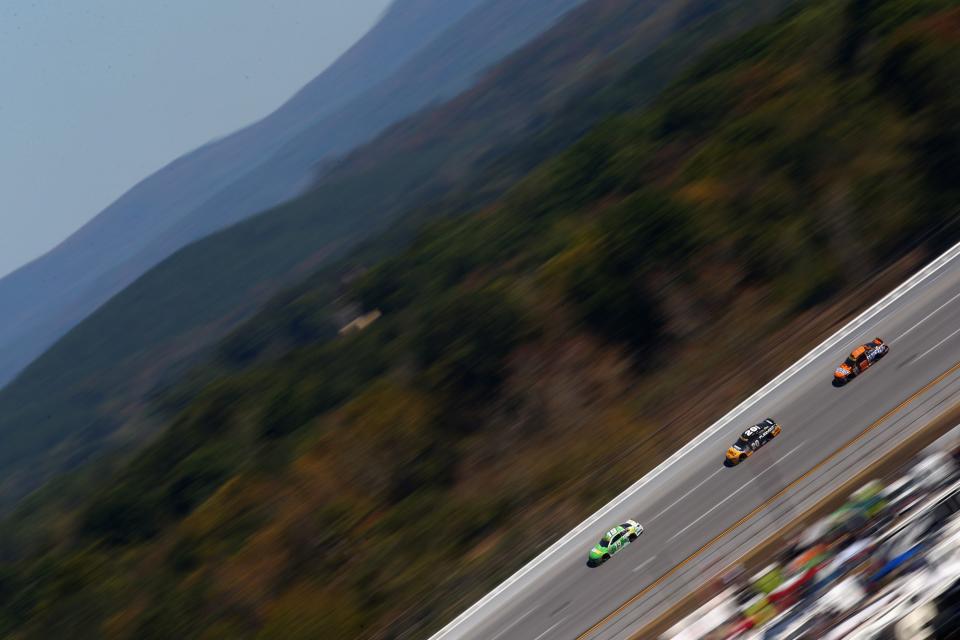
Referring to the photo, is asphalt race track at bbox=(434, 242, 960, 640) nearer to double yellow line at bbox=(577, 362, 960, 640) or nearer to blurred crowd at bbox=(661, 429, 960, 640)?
double yellow line at bbox=(577, 362, 960, 640)

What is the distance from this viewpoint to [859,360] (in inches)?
1293

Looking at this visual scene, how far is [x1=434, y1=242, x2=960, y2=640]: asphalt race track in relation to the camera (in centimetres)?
2828

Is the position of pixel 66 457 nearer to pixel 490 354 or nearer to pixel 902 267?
pixel 490 354

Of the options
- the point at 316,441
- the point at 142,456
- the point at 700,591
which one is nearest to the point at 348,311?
the point at 142,456

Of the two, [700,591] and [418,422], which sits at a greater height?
[418,422]

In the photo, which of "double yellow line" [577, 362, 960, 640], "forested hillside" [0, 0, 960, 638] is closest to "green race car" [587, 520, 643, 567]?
"double yellow line" [577, 362, 960, 640]

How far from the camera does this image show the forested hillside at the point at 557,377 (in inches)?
1449

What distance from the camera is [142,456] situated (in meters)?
83.1

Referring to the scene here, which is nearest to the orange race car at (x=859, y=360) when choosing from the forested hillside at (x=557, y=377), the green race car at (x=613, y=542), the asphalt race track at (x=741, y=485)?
the asphalt race track at (x=741, y=485)

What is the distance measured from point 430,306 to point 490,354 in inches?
906

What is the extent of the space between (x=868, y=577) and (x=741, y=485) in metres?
10.3

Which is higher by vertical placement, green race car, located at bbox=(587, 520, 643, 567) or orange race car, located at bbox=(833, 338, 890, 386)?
green race car, located at bbox=(587, 520, 643, 567)

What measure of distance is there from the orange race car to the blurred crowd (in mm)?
8784

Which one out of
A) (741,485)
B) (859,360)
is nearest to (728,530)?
(741,485)
